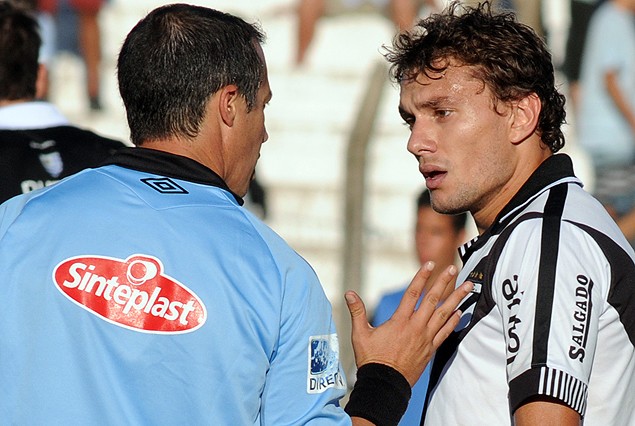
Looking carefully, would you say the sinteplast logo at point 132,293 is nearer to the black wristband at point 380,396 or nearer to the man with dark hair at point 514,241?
the black wristband at point 380,396

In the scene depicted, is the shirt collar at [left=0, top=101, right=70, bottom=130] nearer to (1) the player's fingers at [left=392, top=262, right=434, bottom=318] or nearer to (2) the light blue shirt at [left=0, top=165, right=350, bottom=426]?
(2) the light blue shirt at [left=0, top=165, right=350, bottom=426]

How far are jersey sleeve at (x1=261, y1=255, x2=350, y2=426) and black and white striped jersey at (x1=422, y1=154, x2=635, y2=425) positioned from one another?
1.30ft

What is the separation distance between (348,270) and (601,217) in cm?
499

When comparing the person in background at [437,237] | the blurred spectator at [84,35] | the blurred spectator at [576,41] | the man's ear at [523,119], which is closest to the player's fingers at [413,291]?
the man's ear at [523,119]

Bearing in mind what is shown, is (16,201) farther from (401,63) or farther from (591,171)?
(591,171)

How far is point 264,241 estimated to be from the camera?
2023 millimetres

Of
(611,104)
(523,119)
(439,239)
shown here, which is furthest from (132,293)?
(611,104)

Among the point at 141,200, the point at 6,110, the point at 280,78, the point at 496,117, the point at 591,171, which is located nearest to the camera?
the point at 141,200

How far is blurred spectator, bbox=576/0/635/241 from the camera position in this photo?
6.77 m

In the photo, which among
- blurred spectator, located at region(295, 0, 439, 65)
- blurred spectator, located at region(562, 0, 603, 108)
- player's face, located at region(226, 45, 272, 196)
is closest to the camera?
player's face, located at region(226, 45, 272, 196)

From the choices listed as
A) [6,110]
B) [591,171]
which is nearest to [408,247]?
[591,171]

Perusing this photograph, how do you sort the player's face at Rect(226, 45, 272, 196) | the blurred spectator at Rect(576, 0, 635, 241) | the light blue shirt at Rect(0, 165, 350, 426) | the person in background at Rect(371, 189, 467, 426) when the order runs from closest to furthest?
the light blue shirt at Rect(0, 165, 350, 426), the player's face at Rect(226, 45, 272, 196), the person in background at Rect(371, 189, 467, 426), the blurred spectator at Rect(576, 0, 635, 241)

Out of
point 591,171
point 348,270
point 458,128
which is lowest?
point 348,270

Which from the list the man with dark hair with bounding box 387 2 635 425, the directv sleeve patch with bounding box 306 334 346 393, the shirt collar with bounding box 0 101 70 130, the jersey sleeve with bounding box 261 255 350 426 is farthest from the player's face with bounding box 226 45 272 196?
the shirt collar with bounding box 0 101 70 130
